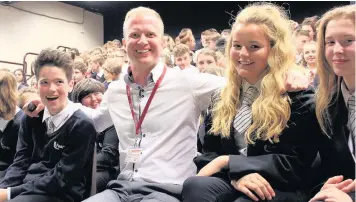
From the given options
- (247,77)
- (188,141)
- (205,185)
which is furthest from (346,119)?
(188,141)

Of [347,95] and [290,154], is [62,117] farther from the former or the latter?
[347,95]

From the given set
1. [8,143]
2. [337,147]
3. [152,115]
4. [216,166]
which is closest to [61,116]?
[152,115]

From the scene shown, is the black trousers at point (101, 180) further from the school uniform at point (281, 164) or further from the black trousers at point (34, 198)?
the school uniform at point (281, 164)

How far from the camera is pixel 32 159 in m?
2.14

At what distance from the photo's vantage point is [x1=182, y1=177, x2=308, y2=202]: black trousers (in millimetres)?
1434

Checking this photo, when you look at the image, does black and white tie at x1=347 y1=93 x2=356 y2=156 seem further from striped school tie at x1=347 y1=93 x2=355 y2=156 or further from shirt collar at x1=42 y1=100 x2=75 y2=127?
shirt collar at x1=42 y1=100 x2=75 y2=127

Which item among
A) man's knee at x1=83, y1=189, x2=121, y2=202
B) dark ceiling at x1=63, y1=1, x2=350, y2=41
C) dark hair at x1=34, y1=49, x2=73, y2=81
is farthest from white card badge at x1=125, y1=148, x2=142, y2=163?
dark ceiling at x1=63, y1=1, x2=350, y2=41

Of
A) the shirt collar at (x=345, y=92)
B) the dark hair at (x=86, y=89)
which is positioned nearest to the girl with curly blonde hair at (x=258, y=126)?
the shirt collar at (x=345, y=92)

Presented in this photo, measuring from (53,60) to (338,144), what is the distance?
1474mm

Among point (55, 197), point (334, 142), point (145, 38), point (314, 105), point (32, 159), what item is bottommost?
point (55, 197)

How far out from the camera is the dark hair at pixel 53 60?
6.96 ft

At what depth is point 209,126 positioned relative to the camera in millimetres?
1785

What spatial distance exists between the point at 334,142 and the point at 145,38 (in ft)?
3.22

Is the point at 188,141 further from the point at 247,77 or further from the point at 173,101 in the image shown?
the point at 247,77
